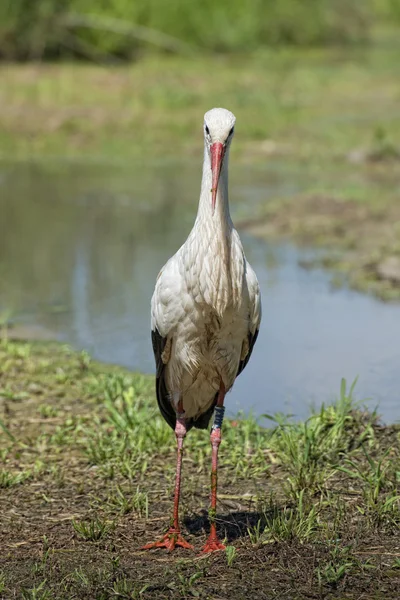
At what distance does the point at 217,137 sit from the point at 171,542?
1.59 m

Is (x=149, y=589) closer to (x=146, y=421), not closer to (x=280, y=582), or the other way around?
(x=280, y=582)

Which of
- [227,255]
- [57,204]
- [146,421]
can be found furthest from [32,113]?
[227,255]

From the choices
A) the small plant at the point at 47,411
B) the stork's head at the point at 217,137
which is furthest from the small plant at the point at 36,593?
the small plant at the point at 47,411

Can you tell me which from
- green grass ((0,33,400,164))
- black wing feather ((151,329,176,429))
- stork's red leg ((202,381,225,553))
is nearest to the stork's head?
black wing feather ((151,329,176,429))

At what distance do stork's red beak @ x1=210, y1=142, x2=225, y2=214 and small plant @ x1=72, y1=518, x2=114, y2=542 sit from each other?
138 cm

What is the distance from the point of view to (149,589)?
12.6ft

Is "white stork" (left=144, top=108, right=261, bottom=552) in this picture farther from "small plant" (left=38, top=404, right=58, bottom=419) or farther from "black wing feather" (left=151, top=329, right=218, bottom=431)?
"small plant" (left=38, top=404, right=58, bottom=419)

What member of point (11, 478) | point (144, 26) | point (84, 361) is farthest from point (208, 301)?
point (144, 26)

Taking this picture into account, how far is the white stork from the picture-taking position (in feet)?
13.7

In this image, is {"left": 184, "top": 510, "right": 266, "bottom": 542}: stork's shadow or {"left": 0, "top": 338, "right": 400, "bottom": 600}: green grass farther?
{"left": 184, "top": 510, "right": 266, "bottom": 542}: stork's shadow

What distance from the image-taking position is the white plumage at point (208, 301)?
4.18 metres

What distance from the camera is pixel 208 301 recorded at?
421cm

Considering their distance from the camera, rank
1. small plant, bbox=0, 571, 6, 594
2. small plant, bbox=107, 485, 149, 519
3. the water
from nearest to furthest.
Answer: small plant, bbox=0, 571, 6, 594
small plant, bbox=107, 485, 149, 519
the water

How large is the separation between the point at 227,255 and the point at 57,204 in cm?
790
